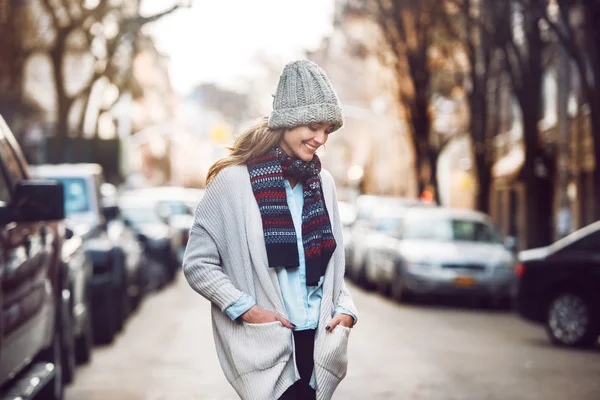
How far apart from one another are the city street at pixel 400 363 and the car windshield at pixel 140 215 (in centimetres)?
541

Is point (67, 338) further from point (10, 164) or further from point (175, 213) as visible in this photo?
point (175, 213)

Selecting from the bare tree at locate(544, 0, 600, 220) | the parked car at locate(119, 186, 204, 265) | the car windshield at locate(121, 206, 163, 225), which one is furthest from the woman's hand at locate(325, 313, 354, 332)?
the parked car at locate(119, 186, 204, 265)

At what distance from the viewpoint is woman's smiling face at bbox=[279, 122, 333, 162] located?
14.5 feet

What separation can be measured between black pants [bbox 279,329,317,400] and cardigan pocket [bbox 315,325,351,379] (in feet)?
0.16

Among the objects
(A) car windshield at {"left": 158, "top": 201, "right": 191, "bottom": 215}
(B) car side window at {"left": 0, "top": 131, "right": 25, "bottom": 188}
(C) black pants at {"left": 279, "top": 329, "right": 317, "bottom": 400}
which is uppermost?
(B) car side window at {"left": 0, "top": 131, "right": 25, "bottom": 188}

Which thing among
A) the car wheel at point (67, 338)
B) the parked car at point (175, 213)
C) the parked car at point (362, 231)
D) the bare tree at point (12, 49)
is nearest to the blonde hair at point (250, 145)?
the car wheel at point (67, 338)

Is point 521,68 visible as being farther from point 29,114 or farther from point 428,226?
point 29,114

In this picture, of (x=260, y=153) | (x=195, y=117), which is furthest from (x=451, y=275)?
(x=195, y=117)

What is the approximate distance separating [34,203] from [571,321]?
8.63 metres

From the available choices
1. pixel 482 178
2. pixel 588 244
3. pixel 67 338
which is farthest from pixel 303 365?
pixel 482 178

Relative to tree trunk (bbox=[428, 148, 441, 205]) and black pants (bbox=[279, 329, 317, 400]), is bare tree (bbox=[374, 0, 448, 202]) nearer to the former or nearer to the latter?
tree trunk (bbox=[428, 148, 441, 205])

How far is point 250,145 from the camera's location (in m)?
4.48

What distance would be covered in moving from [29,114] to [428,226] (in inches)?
1040

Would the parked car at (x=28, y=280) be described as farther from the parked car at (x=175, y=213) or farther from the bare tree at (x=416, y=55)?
the bare tree at (x=416, y=55)
